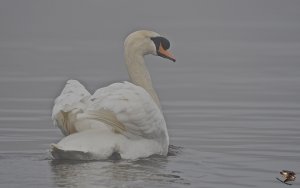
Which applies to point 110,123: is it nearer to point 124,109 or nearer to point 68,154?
point 124,109

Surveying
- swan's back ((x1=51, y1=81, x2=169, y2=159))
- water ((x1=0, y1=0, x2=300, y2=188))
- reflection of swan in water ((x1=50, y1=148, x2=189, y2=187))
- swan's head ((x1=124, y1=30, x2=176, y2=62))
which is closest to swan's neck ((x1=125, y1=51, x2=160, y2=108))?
swan's head ((x1=124, y1=30, x2=176, y2=62))

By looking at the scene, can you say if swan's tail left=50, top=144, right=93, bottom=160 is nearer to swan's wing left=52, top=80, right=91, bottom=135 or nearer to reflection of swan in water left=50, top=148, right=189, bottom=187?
reflection of swan in water left=50, top=148, right=189, bottom=187

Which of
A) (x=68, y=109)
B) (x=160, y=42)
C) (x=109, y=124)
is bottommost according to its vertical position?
(x=109, y=124)

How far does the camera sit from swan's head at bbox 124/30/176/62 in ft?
54.4

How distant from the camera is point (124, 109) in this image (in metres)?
14.5

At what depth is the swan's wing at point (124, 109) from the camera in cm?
1451

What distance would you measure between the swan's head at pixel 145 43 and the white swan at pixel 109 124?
5.03 ft

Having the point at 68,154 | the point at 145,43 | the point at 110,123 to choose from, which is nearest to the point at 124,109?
the point at 110,123

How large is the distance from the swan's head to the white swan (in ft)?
5.03

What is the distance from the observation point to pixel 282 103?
835 inches

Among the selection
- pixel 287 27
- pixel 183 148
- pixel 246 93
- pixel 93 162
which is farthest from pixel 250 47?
pixel 93 162

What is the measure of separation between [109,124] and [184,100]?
7129mm

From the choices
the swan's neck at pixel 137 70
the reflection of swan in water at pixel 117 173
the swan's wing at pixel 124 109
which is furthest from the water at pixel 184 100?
the swan's neck at pixel 137 70

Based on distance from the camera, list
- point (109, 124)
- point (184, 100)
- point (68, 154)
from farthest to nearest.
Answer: point (184, 100) < point (109, 124) < point (68, 154)
